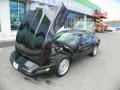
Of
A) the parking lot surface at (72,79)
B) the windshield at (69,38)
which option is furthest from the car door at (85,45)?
the parking lot surface at (72,79)

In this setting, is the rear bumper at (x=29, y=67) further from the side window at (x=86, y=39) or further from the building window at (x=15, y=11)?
the building window at (x=15, y=11)

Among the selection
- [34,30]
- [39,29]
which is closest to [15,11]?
[34,30]

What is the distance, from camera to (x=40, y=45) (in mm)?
4508

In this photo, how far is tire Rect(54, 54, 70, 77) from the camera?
499cm

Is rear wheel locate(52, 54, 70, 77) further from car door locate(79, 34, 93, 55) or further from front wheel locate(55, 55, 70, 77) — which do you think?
car door locate(79, 34, 93, 55)

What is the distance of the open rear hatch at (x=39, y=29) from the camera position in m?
4.41

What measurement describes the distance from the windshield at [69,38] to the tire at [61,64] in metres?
0.84

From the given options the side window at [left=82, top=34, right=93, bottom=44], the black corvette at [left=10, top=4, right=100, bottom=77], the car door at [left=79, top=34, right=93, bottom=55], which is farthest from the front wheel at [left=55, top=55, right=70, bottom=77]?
the side window at [left=82, top=34, right=93, bottom=44]

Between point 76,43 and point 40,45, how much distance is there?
200cm

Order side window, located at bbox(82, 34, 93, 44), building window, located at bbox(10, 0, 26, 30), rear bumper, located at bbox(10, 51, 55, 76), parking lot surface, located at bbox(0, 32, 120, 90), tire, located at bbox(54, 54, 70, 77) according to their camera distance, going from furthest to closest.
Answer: building window, located at bbox(10, 0, 26, 30) → side window, located at bbox(82, 34, 93, 44) → tire, located at bbox(54, 54, 70, 77) → parking lot surface, located at bbox(0, 32, 120, 90) → rear bumper, located at bbox(10, 51, 55, 76)

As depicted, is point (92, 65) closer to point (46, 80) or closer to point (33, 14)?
point (46, 80)

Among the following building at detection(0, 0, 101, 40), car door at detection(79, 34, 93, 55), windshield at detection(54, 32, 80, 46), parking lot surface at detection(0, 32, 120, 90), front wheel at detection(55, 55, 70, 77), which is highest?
building at detection(0, 0, 101, 40)

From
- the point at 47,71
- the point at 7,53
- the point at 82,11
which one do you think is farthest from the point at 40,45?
the point at 82,11

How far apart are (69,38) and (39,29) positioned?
204 centimetres
